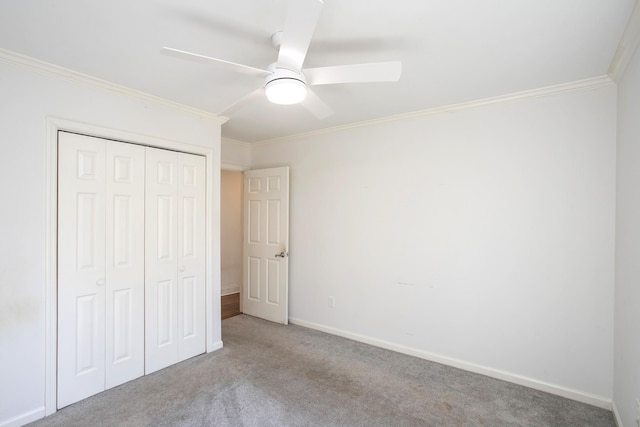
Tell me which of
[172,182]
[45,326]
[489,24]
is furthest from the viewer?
[172,182]

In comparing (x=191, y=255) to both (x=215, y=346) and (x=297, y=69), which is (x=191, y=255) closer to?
(x=215, y=346)

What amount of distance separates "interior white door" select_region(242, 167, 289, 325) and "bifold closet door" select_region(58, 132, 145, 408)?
1.68 meters

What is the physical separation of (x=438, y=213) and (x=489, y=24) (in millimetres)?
1669

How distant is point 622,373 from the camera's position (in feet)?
6.69

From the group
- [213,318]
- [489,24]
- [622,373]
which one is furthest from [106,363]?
[622,373]

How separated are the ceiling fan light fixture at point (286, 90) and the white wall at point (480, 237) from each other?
1726 millimetres

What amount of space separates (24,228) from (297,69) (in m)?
2.09

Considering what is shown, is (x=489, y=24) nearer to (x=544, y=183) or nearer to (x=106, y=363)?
(x=544, y=183)

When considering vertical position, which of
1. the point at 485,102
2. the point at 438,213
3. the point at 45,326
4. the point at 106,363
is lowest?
the point at 106,363

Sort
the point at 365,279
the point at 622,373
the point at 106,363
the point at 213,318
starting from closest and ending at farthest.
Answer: the point at 622,373
the point at 106,363
the point at 213,318
the point at 365,279

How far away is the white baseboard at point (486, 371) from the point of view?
233cm

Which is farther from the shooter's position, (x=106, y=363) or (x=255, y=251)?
(x=255, y=251)

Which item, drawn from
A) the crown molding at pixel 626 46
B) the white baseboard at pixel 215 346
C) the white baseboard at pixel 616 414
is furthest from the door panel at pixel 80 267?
the white baseboard at pixel 616 414

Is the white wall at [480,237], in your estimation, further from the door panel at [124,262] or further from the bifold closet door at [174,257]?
the door panel at [124,262]
